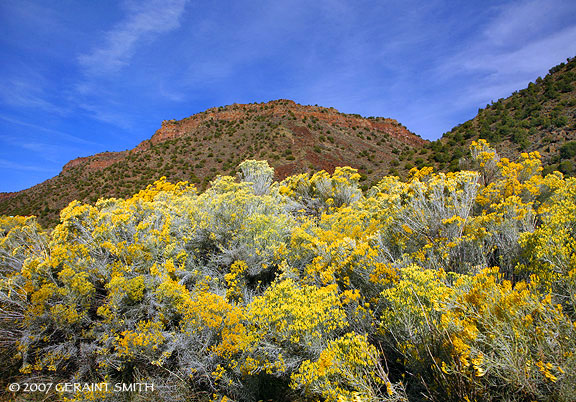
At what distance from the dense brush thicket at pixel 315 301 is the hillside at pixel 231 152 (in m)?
16.2

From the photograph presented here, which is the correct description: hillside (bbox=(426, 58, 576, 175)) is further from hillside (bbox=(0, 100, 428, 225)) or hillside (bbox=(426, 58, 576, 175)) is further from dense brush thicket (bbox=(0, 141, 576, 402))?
dense brush thicket (bbox=(0, 141, 576, 402))

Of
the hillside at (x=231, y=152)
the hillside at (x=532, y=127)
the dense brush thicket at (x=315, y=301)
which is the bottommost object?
the dense brush thicket at (x=315, y=301)

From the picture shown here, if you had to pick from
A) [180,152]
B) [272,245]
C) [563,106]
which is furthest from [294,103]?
[272,245]

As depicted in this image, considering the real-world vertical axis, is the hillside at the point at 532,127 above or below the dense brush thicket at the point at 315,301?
above

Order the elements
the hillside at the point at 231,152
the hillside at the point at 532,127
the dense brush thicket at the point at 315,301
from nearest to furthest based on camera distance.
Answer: the dense brush thicket at the point at 315,301 < the hillside at the point at 532,127 < the hillside at the point at 231,152

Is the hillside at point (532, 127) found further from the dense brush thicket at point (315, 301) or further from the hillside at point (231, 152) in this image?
the dense brush thicket at point (315, 301)

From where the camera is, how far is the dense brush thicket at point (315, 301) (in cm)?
259

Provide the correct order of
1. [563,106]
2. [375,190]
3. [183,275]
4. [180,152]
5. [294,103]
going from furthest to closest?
[294,103]
[180,152]
[563,106]
[375,190]
[183,275]

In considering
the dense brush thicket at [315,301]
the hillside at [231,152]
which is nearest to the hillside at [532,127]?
the hillside at [231,152]

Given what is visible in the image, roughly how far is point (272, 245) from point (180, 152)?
33.1m

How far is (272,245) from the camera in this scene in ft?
21.0

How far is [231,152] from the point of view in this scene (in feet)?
109

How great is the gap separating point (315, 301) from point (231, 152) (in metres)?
31.1

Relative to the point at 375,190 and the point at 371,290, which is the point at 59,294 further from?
the point at 375,190
